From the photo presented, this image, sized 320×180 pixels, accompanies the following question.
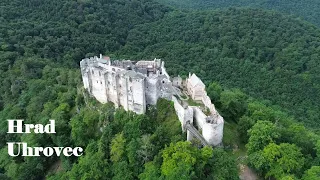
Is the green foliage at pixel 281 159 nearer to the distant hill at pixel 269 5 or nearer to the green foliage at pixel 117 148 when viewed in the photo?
the green foliage at pixel 117 148

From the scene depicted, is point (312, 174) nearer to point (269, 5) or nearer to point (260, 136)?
point (260, 136)

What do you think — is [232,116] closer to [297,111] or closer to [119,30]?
[297,111]

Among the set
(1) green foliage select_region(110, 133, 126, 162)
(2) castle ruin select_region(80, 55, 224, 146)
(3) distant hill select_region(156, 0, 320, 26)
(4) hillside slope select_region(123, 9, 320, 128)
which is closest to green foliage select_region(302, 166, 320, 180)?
(2) castle ruin select_region(80, 55, 224, 146)

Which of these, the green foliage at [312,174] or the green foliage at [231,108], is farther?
the green foliage at [231,108]

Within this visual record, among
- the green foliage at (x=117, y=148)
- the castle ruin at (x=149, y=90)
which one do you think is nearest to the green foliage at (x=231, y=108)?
the castle ruin at (x=149, y=90)

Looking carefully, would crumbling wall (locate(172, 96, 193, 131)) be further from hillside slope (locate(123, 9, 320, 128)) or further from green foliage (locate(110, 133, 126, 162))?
hillside slope (locate(123, 9, 320, 128))

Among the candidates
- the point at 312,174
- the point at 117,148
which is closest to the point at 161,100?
the point at 117,148
